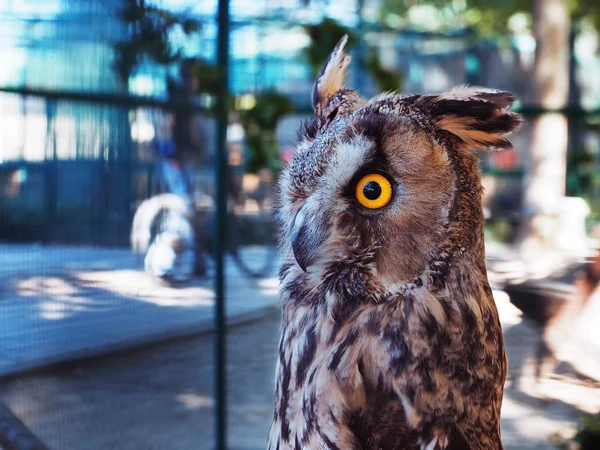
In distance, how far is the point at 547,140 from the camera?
4676 millimetres

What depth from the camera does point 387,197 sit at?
A: 4.53 ft

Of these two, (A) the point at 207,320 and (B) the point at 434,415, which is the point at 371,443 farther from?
(A) the point at 207,320

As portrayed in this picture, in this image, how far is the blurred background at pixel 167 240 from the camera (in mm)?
2965

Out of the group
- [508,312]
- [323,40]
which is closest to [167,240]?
[323,40]

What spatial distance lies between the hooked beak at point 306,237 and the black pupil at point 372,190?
111 millimetres

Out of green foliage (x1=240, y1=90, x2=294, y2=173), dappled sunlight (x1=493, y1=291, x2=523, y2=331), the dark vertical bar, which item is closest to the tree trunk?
dappled sunlight (x1=493, y1=291, x2=523, y2=331)

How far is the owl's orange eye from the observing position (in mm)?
1365

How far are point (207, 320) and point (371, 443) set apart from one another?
2375 mm

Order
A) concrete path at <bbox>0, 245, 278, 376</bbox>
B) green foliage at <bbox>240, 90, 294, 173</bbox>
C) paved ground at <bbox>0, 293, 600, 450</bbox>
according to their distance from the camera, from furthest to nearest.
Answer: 1. green foliage at <bbox>240, 90, 294, 173</bbox>
2. paved ground at <bbox>0, 293, 600, 450</bbox>
3. concrete path at <bbox>0, 245, 278, 376</bbox>

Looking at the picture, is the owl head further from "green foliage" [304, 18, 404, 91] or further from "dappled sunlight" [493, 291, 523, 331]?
"green foliage" [304, 18, 404, 91]

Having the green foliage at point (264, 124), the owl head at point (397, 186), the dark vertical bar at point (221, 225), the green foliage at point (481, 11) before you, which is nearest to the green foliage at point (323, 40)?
the green foliage at point (264, 124)

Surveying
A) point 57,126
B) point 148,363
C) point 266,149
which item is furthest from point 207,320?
point 57,126

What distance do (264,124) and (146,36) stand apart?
781mm

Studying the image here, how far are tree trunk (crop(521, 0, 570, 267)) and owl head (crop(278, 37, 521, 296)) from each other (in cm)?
294
